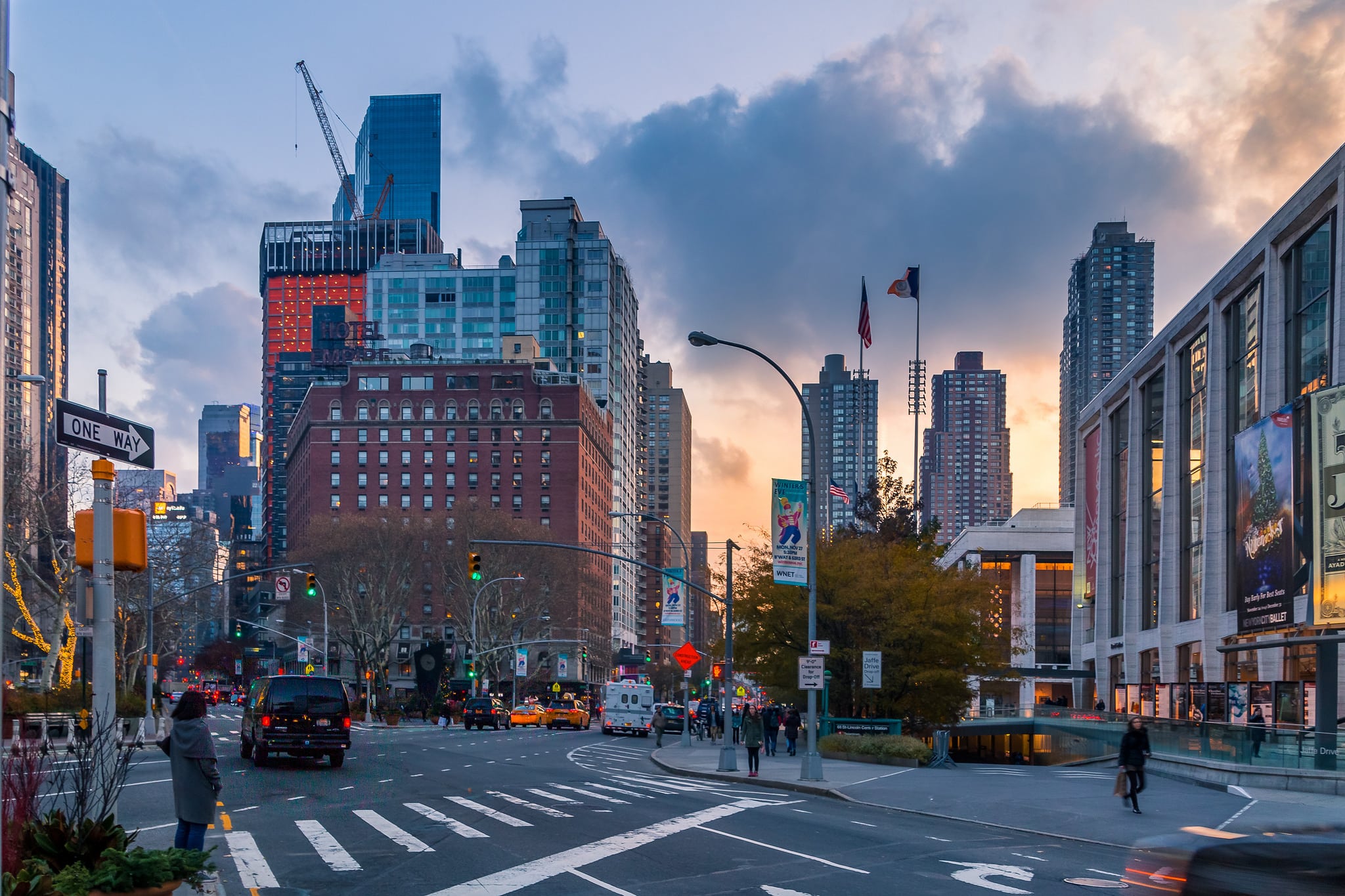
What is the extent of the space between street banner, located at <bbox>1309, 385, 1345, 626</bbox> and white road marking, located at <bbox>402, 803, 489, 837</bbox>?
25.7 meters

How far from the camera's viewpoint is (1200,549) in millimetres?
63250

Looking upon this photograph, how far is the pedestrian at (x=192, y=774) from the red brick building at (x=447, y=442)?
5082 inches

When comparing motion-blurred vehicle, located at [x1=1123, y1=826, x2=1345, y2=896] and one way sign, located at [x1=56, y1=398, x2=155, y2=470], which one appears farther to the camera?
one way sign, located at [x1=56, y1=398, x2=155, y2=470]

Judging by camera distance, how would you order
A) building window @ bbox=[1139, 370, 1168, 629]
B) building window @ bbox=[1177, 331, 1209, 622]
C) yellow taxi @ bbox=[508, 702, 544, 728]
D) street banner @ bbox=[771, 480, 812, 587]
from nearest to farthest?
1. street banner @ bbox=[771, 480, 812, 587]
2. building window @ bbox=[1177, 331, 1209, 622]
3. building window @ bbox=[1139, 370, 1168, 629]
4. yellow taxi @ bbox=[508, 702, 544, 728]

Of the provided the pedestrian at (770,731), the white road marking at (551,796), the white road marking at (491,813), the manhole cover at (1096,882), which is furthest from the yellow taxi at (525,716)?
the manhole cover at (1096,882)

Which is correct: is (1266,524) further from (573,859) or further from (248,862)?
(248,862)

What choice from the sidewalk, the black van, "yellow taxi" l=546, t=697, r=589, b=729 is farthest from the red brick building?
the black van

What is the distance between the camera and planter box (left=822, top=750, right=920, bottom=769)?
36.5 metres

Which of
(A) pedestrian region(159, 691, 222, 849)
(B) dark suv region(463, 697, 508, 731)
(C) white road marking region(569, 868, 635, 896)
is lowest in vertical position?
(B) dark suv region(463, 697, 508, 731)

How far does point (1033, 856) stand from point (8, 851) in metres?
12.4

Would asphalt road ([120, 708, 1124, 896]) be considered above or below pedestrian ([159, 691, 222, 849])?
below

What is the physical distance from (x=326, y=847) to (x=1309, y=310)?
4678cm

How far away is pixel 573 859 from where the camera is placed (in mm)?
15578

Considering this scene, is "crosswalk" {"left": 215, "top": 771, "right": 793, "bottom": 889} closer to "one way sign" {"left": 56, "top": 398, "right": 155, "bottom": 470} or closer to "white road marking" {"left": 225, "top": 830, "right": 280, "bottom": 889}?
"white road marking" {"left": 225, "top": 830, "right": 280, "bottom": 889}
